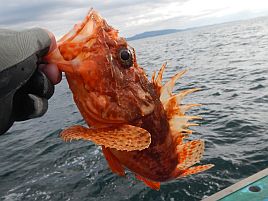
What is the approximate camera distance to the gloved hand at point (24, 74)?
6.52 ft

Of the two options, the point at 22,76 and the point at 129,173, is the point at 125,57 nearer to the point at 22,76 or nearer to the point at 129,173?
the point at 22,76

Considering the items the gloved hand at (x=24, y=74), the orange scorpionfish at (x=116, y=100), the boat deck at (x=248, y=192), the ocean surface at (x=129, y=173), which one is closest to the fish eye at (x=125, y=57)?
the orange scorpionfish at (x=116, y=100)

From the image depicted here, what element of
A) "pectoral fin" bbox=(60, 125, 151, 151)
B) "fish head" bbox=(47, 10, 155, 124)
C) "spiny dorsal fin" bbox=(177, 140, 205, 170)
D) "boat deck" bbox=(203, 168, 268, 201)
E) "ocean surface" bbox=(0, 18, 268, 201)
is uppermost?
"fish head" bbox=(47, 10, 155, 124)

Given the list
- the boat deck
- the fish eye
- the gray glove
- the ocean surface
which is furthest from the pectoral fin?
the ocean surface

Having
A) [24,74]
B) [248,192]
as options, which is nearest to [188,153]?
[24,74]

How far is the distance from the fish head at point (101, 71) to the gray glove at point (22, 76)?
20cm

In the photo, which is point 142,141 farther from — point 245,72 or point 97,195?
point 245,72

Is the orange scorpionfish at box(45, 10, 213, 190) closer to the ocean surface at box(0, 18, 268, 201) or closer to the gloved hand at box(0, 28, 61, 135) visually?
the gloved hand at box(0, 28, 61, 135)

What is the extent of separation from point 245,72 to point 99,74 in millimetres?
22370

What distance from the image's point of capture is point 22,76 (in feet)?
6.98

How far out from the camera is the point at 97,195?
27.5 feet

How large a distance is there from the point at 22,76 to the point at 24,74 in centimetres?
2

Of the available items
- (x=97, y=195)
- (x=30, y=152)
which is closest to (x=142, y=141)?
(x=97, y=195)

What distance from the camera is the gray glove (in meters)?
1.98
